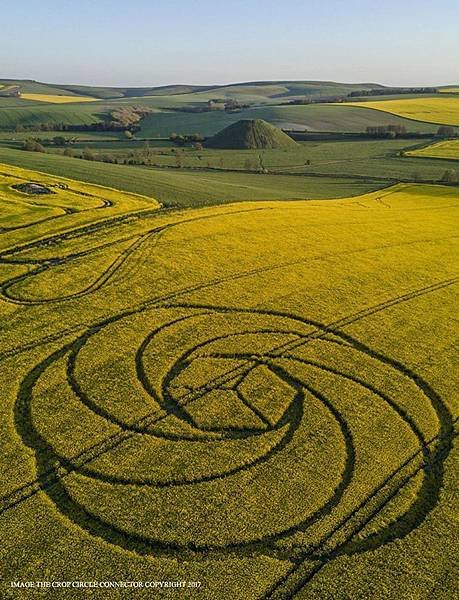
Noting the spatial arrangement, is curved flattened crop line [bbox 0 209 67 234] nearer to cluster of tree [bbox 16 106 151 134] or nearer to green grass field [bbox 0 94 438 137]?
cluster of tree [bbox 16 106 151 134]

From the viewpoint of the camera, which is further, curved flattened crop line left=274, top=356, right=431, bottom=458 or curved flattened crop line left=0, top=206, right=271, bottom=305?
curved flattened crop line left=0, top=206, right=271, bottom=305

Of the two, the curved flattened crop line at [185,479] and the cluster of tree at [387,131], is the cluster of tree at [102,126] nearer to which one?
the cluster of tree at [387,131]

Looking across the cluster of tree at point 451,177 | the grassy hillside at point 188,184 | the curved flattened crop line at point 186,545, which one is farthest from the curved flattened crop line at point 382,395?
the cluster of tree at point 451,177

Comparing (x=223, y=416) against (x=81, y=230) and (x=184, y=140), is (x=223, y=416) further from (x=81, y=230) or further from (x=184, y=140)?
(x=184, y=140)

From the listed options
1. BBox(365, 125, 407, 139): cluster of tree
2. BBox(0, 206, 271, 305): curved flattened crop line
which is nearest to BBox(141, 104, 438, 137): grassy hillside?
BBox(365, 125, 407, 139): cluster of tree

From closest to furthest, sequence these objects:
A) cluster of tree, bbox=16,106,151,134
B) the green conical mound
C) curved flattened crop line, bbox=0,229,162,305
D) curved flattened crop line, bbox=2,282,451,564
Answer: curved flattened crop line, bbox=2,282,451,564, curved flattened crop line, bbox=0,229,162,305, the green conical mound, cluster of tree, bbox=16,106,151,134
